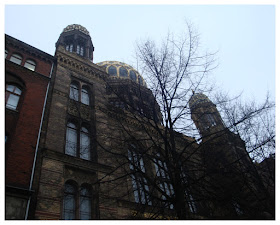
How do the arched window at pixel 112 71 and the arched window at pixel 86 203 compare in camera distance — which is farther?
the arched window at pixel 112 71

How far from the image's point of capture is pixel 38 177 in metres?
8.32

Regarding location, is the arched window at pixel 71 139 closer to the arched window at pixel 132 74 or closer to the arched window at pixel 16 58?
the arched window at pixel 16 58

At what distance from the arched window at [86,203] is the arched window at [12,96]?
190 inches

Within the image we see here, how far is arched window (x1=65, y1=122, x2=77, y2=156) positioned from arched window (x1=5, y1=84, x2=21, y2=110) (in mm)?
2577

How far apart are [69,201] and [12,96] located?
5504 mm

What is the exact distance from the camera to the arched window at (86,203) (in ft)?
28.3

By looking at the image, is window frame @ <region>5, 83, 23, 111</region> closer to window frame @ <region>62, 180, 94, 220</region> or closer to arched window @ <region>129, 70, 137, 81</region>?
window frame @ <region>62, 180, 94, 220</region>

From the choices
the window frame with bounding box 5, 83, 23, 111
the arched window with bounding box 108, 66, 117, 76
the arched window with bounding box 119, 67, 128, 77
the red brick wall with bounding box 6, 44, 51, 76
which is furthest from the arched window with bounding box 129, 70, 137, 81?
the window frame with bounding box 5, 83, 23, 111

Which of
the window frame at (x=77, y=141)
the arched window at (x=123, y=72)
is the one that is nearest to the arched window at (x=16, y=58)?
the window frame at (x=77, y=141)

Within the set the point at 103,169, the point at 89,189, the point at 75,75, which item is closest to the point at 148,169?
the point at 103,169

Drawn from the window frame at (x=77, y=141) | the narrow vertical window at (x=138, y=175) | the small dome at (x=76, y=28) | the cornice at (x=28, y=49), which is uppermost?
the small dome at (x=76, y=28)

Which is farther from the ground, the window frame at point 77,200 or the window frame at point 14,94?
the window frame at point 14,94

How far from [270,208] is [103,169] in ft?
21.5

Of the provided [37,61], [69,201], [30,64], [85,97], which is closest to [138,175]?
[69,201]
